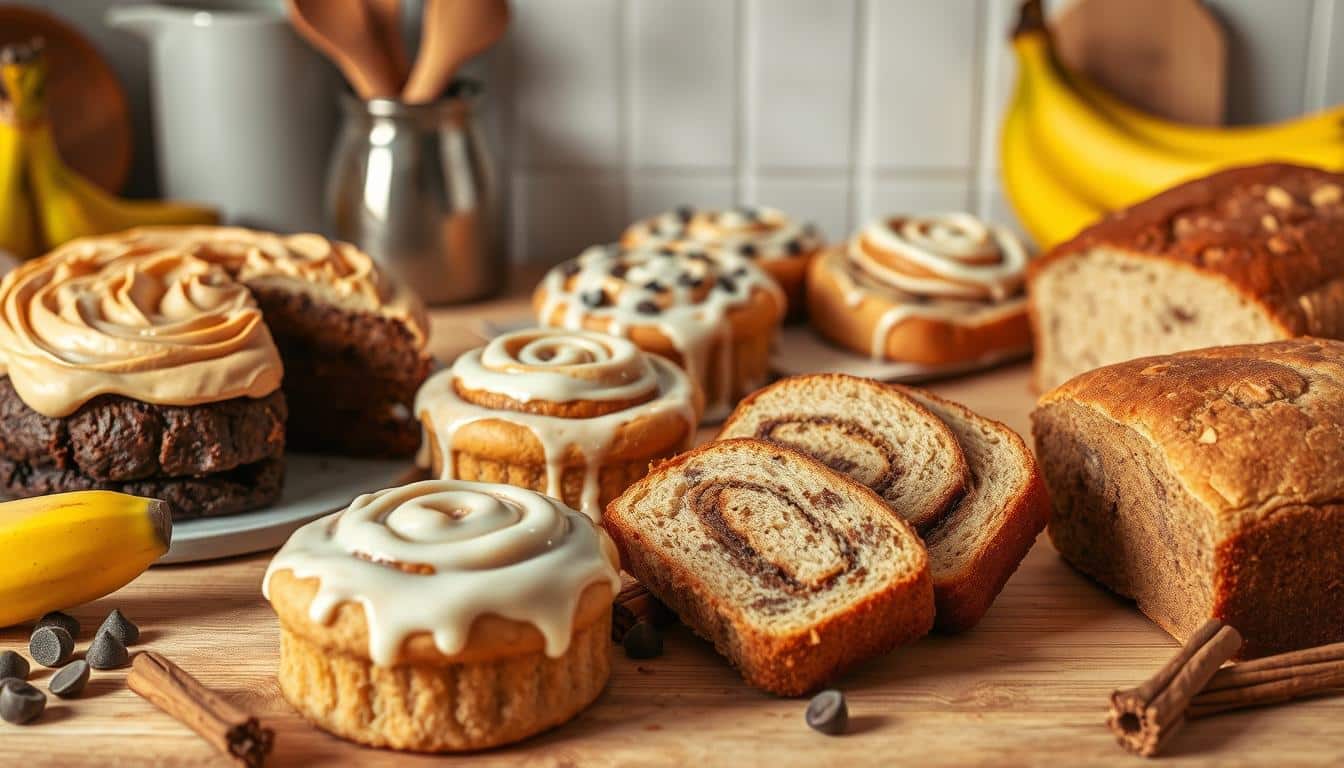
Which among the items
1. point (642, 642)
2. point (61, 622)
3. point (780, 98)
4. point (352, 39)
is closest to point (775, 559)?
point (642, 642)

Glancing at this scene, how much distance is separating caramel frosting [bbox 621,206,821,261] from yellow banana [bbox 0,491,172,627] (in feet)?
6.10

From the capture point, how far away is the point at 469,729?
6.37 feet

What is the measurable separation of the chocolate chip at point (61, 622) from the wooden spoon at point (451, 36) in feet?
6.67

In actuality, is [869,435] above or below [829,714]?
above

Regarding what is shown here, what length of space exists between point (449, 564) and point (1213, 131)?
3.05 meters

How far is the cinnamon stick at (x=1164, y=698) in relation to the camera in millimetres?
1934

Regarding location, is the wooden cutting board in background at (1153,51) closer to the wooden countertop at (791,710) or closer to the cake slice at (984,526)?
the cake slice at (984,526)

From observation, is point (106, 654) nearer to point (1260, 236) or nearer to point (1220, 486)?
point (1220, 486)

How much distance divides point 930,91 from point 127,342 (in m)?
2.70

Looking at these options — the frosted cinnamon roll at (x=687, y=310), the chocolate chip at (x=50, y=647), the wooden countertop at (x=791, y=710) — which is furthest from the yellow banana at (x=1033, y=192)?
the chocolate chip at (x=50, y=647)

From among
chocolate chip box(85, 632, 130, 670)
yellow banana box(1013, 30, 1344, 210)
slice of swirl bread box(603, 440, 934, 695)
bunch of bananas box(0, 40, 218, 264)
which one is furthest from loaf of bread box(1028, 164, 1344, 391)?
bunch of bananas box(0, 40, 218, 264)

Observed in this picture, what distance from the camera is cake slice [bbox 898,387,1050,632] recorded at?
226cm

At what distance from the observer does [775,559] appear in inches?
87.6

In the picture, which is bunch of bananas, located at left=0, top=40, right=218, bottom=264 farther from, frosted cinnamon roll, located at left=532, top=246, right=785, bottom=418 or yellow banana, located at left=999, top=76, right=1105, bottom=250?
yellow banana, located at left=999, top=76, right=1105, bottom=250
